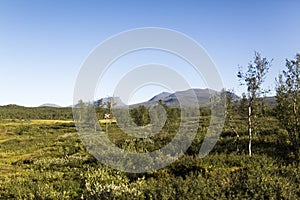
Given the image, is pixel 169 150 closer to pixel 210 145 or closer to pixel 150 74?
pixel 210 145

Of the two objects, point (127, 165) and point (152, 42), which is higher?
point (152, 42)

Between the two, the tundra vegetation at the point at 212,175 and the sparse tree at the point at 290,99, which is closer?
the tundra vegetation at the point at 212,175

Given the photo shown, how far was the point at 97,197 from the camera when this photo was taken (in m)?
11.0

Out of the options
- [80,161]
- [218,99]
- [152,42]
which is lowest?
[80,161]

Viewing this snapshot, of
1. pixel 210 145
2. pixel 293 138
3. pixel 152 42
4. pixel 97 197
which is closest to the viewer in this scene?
pixel 97 197

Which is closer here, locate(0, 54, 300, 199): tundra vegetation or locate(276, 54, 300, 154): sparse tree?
locate(0, 54, 300, 199): tundra vegetation

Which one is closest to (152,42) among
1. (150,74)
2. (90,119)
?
(150,74)

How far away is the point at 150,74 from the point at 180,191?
813 cm

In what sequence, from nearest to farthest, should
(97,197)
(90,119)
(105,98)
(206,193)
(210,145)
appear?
1. (206,193)
2. (97,197)
3. (210,145)
4. (105,98)
5. (90,119)

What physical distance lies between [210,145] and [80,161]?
1040 cm

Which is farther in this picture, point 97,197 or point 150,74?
point 150,74

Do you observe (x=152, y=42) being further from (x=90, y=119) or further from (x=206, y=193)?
(x=90, y=119)

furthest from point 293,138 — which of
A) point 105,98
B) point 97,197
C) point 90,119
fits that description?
point 90,119

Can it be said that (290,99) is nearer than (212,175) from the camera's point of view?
No
